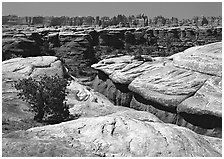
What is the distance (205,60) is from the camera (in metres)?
16.8

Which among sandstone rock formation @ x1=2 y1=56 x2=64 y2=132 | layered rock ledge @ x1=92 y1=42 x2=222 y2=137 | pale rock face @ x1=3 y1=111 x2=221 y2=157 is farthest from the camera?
layered rock ledge @ x1=92 y1=42 x2=222 y2=137

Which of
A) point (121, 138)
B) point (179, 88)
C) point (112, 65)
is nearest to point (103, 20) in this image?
point (112, 65)

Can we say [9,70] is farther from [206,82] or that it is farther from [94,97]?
[206,82]

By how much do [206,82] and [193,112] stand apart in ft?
5.55

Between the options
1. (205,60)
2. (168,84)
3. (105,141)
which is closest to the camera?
(105,141)

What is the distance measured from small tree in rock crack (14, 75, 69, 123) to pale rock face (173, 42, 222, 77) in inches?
278

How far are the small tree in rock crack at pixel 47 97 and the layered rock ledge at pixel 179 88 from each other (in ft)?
17.7

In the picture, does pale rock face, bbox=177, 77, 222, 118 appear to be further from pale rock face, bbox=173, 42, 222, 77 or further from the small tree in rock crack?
the small tree in rock crack

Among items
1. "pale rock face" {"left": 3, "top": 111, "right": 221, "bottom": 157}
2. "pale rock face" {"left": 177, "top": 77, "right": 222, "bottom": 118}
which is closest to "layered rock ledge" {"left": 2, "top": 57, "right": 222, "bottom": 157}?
"pale rock face" {"left": 3, "top": 111, "right": 221, "bottom": 157}

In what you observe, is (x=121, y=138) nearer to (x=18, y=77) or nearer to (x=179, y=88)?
(x=179, y=88)

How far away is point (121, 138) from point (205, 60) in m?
9.73

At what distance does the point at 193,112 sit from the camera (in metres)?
15.1

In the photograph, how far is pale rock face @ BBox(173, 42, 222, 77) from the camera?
16.1 m

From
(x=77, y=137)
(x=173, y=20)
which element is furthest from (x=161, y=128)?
(x=173, y=20)
